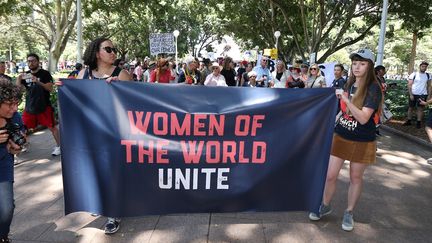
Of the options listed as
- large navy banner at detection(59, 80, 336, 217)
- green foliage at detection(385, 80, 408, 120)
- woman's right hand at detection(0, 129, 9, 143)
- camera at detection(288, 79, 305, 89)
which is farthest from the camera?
green foliage at detection(385, 80, 408, 120)

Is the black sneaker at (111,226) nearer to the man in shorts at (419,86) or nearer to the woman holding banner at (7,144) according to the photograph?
the woman holding banner at (7,144)

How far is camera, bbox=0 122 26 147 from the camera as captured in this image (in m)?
2.63

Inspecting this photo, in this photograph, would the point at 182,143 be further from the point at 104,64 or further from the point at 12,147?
the point at 12,147

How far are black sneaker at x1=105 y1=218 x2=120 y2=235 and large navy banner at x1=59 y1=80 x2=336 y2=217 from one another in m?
0.29

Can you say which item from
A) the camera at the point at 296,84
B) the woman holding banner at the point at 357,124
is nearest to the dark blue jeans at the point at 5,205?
the woman holding banner at the point at 357,124

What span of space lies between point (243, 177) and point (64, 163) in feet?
5.07

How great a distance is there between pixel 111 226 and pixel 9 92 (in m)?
1.58

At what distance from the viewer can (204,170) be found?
328 centimetres

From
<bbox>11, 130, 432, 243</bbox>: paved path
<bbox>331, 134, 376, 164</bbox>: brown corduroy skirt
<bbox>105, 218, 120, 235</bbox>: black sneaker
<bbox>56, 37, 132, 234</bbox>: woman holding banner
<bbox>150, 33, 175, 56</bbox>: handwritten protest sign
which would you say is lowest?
<bbox>11, 130, 432, 243</bbox>: paved path

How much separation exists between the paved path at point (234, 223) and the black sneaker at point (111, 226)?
47mm

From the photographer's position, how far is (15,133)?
2646 millimetres

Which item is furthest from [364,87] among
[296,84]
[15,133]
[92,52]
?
[296,84]

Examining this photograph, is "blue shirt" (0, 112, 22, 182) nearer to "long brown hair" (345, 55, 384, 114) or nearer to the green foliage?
"long brown hair" (345, 55, 384, 114)

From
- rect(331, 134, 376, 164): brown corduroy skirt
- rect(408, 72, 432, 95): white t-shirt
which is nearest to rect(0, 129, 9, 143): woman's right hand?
rect(331, 134, 376, 164): brown corduroy skirt
